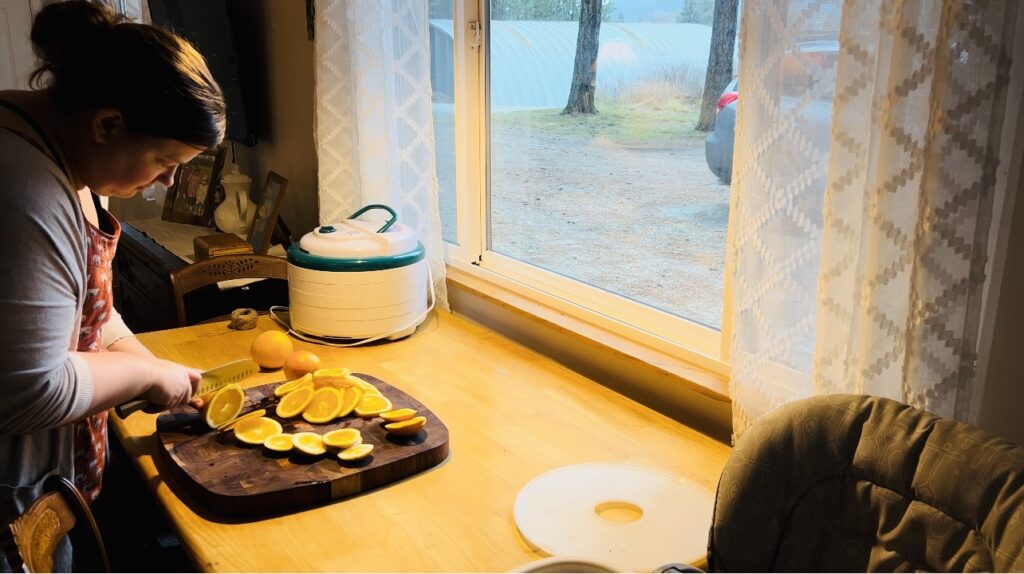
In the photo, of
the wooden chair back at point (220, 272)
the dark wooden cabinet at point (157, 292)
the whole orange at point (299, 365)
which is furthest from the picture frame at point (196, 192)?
the whole orange at point (299, 365)

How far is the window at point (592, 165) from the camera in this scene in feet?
5.52

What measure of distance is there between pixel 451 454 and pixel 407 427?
0.34 ft

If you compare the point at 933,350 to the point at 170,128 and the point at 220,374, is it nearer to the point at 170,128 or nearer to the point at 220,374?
the point at 170,128

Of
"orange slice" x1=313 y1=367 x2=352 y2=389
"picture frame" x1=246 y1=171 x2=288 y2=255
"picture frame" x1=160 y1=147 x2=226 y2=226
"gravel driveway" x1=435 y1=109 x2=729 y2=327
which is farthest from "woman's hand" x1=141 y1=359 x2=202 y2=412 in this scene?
"picture frame" x1=160 y1=147 x2=226 y2=226

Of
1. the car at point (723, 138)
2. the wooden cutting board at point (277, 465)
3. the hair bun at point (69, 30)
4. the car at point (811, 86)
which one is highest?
the hair bun at point (69, 30)

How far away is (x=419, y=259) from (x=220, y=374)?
614 millimetres

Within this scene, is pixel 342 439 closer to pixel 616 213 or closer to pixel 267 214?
pixel 616 213

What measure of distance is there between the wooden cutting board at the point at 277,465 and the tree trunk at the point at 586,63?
0.86 metres

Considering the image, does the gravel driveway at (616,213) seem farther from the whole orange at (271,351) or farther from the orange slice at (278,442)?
the orange slice at (278,442)

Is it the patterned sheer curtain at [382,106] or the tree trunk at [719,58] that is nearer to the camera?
the tree trunk at [719,58]

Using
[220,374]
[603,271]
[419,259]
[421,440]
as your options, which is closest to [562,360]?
[603,271]

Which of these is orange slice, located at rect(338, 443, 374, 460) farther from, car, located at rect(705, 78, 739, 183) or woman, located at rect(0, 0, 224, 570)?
car, located at rect(705, 78, 739, 183)

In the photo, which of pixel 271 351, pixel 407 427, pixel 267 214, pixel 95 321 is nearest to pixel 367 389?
pixel 407 427

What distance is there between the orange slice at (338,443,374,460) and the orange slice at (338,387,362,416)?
0.14m
